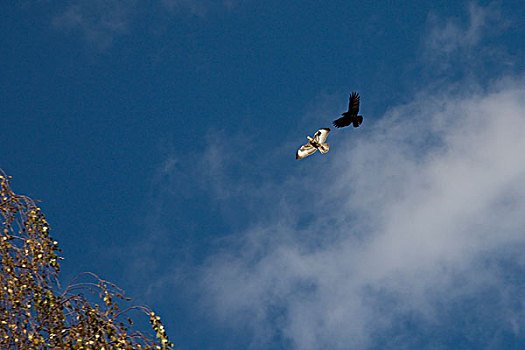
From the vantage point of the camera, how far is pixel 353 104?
17.1 metres

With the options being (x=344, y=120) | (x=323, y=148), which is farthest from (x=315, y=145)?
(x=344, y=120)

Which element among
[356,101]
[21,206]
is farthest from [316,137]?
[21,206]

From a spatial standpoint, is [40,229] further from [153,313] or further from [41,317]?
[153,313]

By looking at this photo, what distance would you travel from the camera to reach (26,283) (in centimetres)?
828

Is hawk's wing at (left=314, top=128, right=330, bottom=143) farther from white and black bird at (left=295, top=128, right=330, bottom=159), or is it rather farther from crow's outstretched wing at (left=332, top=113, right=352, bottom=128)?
crow's outstretched wing at (left=332, top=113, right=352, bottom=128)

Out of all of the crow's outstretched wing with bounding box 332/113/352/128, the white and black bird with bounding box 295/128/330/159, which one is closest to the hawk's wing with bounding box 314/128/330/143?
the white and black bird with bounding box 295/128/330/159

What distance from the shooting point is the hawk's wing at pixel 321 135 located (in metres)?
17.4

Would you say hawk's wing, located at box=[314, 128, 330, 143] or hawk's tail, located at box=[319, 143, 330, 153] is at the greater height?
hawk's wing, located at box=[314, 128, 330, 143]

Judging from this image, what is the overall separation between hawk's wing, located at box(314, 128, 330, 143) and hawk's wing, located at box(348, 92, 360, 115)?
0.81 metres

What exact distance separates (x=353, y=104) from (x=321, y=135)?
3.56ft

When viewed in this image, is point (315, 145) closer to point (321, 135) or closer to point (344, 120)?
point (321, 135)

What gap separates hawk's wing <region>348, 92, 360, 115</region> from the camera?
1692 centimetres

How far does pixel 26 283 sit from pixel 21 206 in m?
1.04

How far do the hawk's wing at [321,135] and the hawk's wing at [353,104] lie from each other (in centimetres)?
81
